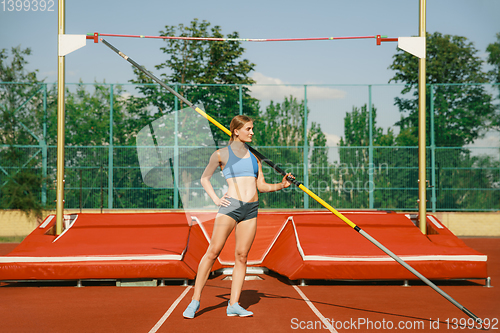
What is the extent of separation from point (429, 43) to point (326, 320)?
24414 millimetres

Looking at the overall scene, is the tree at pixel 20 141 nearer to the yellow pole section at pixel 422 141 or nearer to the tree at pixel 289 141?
the tree at pixel 289 141

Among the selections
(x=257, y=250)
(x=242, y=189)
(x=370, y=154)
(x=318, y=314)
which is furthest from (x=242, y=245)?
(x=370, y=154)

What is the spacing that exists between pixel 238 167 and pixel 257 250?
375 cm

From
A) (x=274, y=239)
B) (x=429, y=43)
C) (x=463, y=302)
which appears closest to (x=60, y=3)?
(x=274, y=239)

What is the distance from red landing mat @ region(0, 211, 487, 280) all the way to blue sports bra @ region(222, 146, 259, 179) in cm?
238

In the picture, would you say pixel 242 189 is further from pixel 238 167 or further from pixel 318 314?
pixel 318 314

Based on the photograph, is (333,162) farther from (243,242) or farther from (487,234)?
(243,242)

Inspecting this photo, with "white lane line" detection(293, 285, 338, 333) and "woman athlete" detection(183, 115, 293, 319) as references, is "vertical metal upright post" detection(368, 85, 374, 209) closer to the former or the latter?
"white lane line" detection(293, 285, 338, 333)

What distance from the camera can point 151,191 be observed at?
1446 cm

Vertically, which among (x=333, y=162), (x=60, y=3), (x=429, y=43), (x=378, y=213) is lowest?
(x=378, y=213)

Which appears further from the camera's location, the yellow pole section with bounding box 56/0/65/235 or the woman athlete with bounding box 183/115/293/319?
the yellow pole section with bounding box 56/0/65/235

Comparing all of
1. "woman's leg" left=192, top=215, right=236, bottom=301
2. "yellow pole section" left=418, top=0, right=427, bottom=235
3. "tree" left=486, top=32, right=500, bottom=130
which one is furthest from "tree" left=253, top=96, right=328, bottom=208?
"tree" left=486, top=32, right=500, bottom=130

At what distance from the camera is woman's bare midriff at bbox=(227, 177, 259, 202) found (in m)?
4.45

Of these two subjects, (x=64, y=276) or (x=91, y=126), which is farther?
(x=91, y=126)
